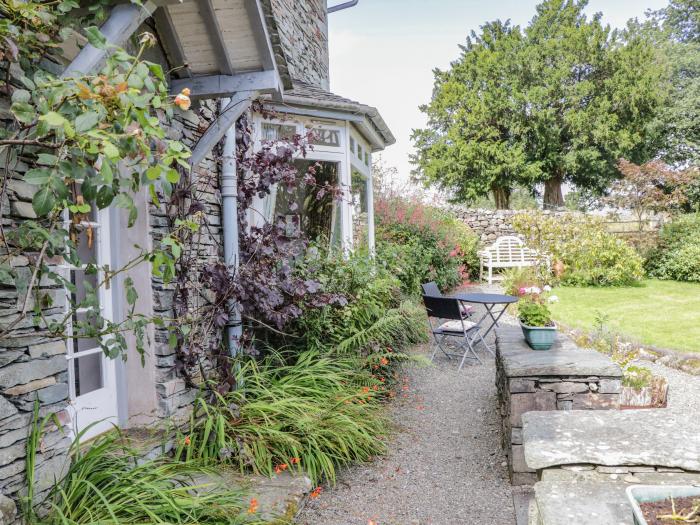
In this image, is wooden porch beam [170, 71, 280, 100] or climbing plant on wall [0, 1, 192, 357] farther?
wooden porch beam [170, 71, 280, 100]

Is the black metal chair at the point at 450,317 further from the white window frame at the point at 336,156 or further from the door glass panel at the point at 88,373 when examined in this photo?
the door glass panel at the point at 88,373

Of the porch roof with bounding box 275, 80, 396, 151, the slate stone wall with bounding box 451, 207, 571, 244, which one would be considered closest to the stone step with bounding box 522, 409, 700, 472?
the porch roof with bounding box 275, 80, 396, 151

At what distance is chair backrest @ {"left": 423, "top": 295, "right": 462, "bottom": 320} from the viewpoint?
6.20 m

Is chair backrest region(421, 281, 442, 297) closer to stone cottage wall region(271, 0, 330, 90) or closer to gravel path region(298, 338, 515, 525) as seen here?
gravel path region(298, 338, 515, 525)

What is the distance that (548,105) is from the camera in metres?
21.9

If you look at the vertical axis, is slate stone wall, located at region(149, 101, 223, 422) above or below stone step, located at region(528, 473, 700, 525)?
above

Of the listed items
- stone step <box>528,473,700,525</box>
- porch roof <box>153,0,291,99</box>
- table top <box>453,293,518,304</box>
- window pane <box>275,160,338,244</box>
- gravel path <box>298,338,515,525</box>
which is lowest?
gravel path <box>298,338,515,525</box>

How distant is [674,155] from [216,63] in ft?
75.7

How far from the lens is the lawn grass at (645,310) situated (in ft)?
23.3

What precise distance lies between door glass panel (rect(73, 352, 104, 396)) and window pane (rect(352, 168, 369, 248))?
448 cm

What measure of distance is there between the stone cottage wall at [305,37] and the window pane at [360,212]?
1.79 metres

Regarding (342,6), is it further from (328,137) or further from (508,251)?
(508,251)

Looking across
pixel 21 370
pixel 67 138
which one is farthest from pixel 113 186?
pixel 21 370

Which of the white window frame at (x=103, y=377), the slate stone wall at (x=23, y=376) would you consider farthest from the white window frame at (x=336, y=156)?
the slate stone wall at (x=23, y=376)
